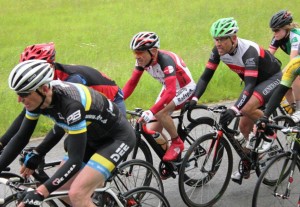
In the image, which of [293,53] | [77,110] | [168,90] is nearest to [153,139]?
[168,90]

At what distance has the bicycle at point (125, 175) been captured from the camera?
15.3 ft

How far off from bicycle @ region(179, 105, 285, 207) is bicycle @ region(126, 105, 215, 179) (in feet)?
0.69

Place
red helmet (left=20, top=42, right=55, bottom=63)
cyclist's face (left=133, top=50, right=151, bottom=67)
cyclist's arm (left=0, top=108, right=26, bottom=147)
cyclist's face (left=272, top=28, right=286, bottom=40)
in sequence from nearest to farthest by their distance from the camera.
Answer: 1. cyclist's arm (left=0, top=108, right=26, bottom=147)
2. red helmet (left=20, top=42, right=55, bottom=63)
3. cyclist's face (left=133, top=50, right=151, bottom=67)
4. cyclist's face (left=272, top=28, right=286, bottom=40)

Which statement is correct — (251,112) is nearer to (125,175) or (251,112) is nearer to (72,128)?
(125,175)

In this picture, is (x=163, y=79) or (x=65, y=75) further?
(x=163, y=79)

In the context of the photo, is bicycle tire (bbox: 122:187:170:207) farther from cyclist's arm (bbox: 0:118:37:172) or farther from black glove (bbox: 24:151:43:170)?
cyclist's arm (bbox: 0:118:37:172)

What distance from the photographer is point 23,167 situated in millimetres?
4539

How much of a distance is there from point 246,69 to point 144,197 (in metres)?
2.28

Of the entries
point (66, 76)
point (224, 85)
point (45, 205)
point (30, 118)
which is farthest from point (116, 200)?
point (224, 85)

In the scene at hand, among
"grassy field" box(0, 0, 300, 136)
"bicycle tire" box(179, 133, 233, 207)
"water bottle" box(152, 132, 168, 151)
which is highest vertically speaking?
"water bottle" box(152, 132, 168, 151)

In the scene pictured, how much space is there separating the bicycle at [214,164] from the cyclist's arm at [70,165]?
206cm

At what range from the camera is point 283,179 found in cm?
532

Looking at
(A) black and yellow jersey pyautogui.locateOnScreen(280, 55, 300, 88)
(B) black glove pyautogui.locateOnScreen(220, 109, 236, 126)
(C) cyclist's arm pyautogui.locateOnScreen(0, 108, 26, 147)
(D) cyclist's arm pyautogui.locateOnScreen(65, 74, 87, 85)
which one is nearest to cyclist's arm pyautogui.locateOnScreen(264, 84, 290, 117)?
(A) black and yellow jersey pyautogui.locateOnScreen(280, 55, 300, 88)

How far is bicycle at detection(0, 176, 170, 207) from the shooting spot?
4254 mm
